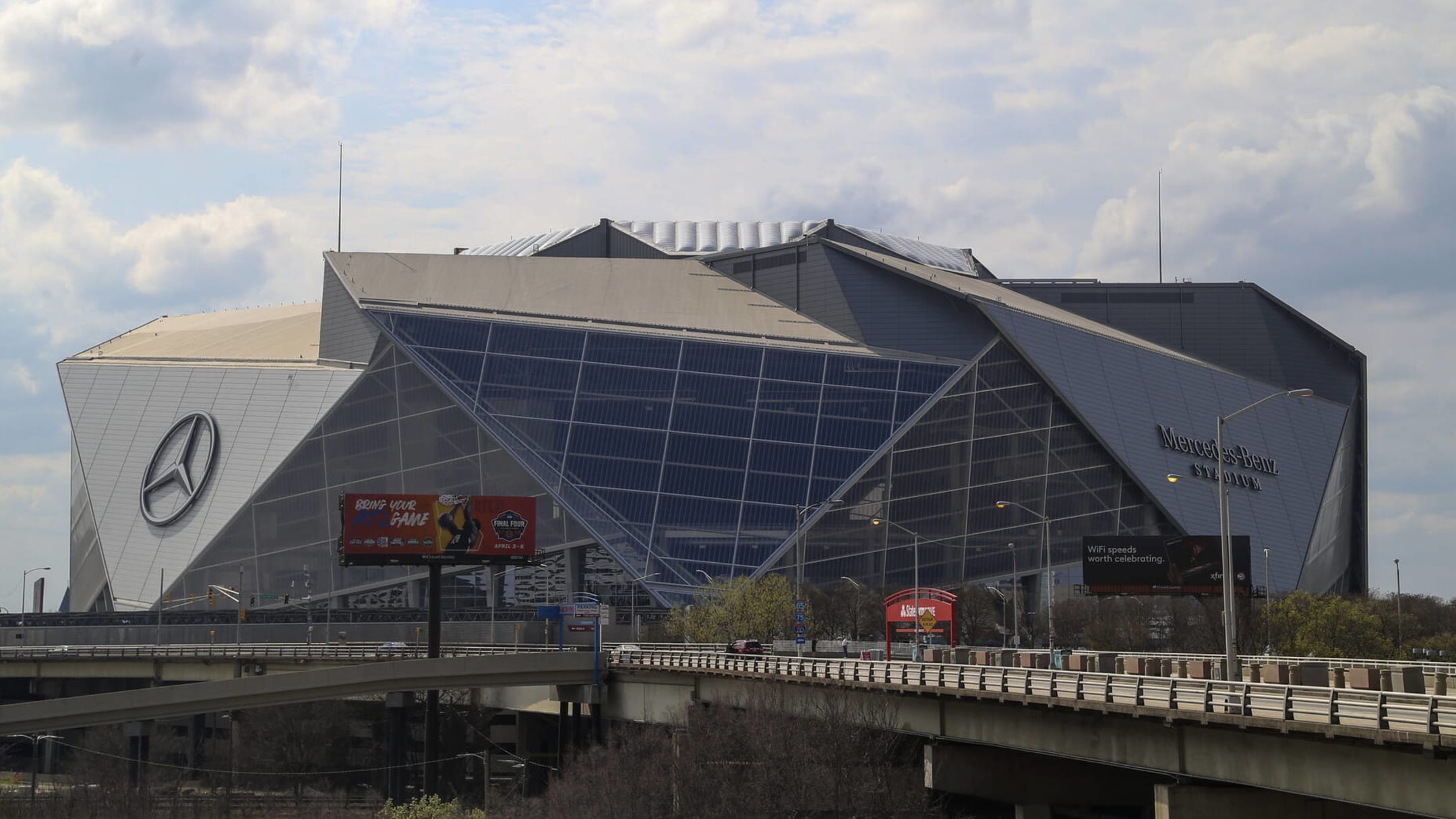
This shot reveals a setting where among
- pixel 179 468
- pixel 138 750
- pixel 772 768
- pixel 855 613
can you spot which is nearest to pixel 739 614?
pixel 855 613

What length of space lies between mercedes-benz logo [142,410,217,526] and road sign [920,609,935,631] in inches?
2915

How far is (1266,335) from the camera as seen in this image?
148375 millimetres

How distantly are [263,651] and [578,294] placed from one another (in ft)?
158

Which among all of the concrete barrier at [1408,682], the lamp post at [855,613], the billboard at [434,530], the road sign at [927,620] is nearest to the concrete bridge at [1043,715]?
the concrete barrier at [1408,682]

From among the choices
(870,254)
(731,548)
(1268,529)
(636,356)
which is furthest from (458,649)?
(1268,529)

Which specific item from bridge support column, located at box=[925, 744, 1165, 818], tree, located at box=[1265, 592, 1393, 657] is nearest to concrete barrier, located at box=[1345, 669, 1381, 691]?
bridge support column, located at box=[925, 744, 1165, 818]

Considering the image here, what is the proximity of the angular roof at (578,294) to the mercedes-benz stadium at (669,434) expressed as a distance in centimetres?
31

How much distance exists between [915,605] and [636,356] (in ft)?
186

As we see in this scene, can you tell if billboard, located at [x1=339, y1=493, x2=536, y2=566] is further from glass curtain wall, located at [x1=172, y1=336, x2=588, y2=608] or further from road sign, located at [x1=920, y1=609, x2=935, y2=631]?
glass curtain wall, located at [x1=172, y1=336, x2=588, y2=608]

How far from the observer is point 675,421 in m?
121

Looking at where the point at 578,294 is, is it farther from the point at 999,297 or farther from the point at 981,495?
the point at 981,495

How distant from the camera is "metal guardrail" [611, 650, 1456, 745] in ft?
86.0

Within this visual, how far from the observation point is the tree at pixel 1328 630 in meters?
85.2

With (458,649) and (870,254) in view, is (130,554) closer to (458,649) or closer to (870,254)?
(458,649)
